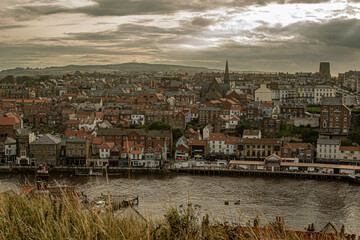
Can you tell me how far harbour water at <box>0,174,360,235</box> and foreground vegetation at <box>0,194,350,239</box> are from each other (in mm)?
11915

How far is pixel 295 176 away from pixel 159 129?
449 inches

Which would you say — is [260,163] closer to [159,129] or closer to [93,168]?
[159,129]

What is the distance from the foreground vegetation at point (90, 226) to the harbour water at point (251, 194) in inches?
469

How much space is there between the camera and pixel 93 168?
27.0 metres

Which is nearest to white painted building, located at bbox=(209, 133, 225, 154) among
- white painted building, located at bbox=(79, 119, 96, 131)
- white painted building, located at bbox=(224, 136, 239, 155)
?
white painted building, located at bbox=(224, 136, 239, 155)

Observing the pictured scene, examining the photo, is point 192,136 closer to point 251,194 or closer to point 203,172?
point 203,172

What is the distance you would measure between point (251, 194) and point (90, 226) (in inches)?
727

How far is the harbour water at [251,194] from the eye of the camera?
54.5 feet

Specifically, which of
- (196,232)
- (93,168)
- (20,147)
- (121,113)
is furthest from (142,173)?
(196,232)

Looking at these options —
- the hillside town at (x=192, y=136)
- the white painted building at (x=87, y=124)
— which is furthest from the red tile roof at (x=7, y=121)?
the white painted building at (x=87, y=124)

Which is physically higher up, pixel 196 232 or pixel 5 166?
pixel 196 232

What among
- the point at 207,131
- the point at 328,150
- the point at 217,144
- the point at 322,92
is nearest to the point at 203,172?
the point at 217,144

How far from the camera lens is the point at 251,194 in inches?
813

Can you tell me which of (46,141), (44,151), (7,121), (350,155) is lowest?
(44,151)
